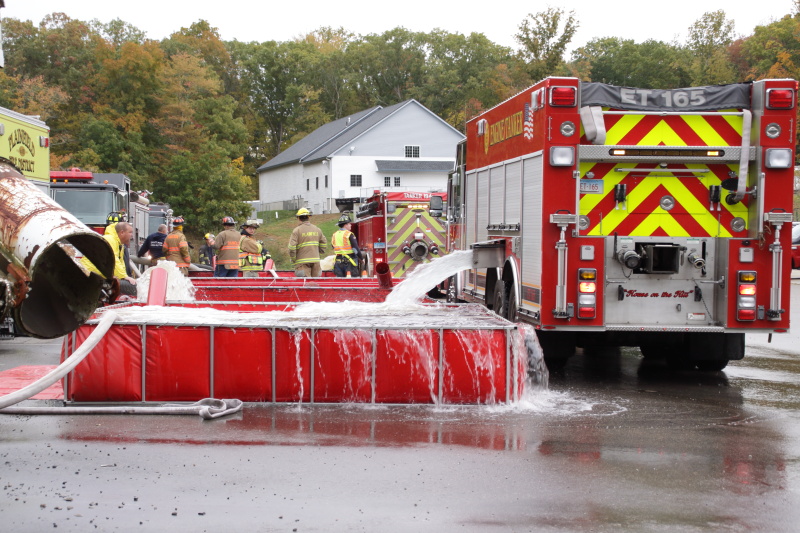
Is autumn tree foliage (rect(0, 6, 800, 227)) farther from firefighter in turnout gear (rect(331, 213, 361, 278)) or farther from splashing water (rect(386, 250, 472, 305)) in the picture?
splashing water (rect(386, 250, 472, 305))

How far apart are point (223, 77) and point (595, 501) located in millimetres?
91430

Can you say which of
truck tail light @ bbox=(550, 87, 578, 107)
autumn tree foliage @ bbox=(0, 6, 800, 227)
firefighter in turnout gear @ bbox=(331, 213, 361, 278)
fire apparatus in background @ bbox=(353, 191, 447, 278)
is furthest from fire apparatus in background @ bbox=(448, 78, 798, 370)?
autumn tree foliage @ bbox=(0, 6, 800, 227)

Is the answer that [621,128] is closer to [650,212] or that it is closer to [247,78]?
[650,212]

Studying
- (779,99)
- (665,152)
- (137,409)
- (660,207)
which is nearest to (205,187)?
(660,207)

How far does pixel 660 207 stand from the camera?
378 inches

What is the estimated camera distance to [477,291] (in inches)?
521

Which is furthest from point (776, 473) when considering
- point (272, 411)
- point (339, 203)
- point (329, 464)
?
point (339, 203)

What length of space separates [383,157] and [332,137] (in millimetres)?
5978

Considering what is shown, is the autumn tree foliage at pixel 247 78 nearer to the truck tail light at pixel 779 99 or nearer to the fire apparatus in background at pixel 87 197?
the fire apparatus in background at pixel 87 197

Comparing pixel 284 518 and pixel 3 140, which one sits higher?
pixel 3 140

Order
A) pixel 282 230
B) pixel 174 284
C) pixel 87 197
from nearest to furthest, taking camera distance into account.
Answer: pixel 174 284, pixel 87 197, pixel 282 230

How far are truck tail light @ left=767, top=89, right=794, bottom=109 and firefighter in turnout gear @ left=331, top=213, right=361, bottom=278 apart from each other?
37.4 feet

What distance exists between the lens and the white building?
67.7 m

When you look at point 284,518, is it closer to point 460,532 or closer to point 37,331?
point 460,532
